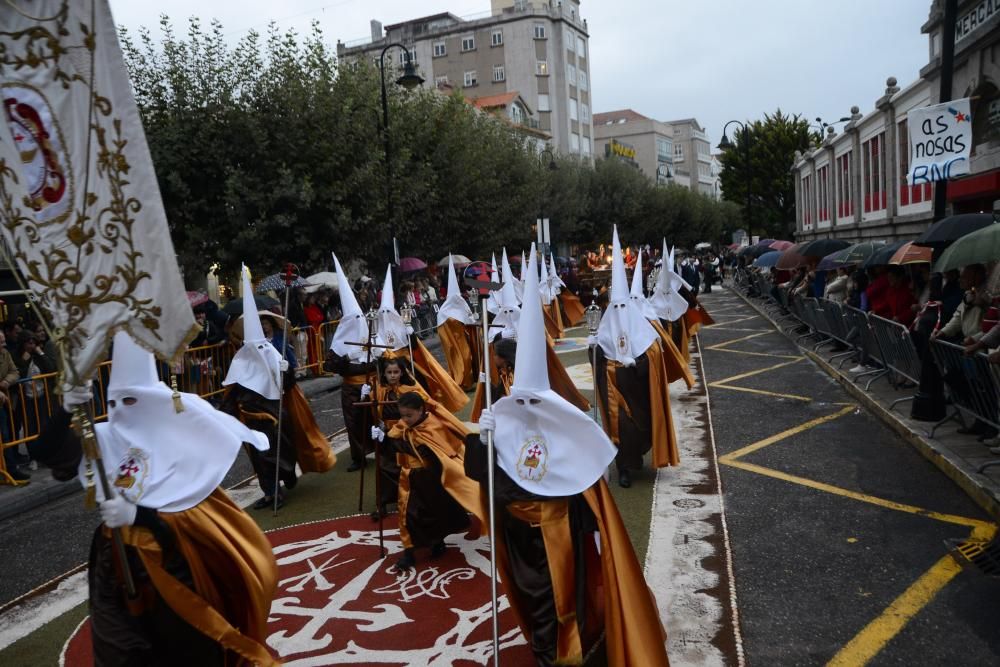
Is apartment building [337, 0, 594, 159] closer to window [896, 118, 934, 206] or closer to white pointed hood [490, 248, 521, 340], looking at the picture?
window [896, 118, 934, 206]

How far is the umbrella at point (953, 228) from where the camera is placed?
31.4ft

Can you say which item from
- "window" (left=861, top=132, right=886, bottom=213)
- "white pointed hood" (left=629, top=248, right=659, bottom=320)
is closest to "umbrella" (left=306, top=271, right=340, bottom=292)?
"white pointed hood" (left=629, top=248, right=659, bottom=320)

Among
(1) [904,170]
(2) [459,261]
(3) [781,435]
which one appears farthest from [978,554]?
(2) [459,261]

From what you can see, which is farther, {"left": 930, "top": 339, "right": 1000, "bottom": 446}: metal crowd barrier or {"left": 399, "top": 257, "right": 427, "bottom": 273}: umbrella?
{"left": 399, "top": 257, "right": 427, "bottom": 273}: umbrella

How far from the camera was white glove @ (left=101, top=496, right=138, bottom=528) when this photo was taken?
3436mm

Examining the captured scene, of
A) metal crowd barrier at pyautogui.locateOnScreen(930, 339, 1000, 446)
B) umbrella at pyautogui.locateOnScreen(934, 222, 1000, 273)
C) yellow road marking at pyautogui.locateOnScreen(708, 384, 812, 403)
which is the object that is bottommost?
yellow road marking at pyautogui.locateOnScreen(708, 384, 812, 403)

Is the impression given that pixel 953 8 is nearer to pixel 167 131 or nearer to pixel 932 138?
pixel 932 138

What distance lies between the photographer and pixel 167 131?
16094 mm

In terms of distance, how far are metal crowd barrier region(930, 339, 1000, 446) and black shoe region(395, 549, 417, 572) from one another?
504cm

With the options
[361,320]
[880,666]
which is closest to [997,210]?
[361,320]

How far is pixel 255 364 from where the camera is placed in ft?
25.8

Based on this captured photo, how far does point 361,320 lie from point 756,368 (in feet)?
27.0

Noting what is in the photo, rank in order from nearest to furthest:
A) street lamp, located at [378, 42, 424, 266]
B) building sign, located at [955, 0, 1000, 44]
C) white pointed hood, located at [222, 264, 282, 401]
→ 1. white pointed hood, located at [222, 264, 282, 401]
2. building sign, located at [955, 0, 1000, 44]
3. street lamp, located at [378, 42, 424, 266]

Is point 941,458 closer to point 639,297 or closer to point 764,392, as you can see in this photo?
point 639,297
